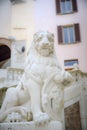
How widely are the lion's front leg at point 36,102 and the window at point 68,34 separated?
1289 cm

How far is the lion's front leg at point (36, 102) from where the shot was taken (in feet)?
9.27

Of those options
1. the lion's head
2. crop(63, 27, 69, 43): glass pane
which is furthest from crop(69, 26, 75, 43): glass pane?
the lion's head

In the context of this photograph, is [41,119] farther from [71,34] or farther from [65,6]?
[65,6]

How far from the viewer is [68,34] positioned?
54.5 ft

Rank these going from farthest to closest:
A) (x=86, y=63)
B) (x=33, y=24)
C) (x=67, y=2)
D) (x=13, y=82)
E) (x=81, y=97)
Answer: (x=67, y=2) → (x=33, y=24) → (x=86, y=63) → (x=13, y=82) → (x=81, y=97)

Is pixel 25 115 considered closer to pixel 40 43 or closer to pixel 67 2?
pixel 40 43

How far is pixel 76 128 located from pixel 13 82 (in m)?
3.09

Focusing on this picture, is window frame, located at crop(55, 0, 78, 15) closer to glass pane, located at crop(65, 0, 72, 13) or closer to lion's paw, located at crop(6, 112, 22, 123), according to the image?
glass pane, located at crop(65, 0, 72, 13)

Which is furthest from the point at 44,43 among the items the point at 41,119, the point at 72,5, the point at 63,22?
the point at 72,5

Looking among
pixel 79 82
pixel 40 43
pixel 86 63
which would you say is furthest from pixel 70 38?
pixel 40 43

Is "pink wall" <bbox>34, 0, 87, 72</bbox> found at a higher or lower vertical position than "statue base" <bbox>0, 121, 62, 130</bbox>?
higher

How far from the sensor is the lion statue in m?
2.96

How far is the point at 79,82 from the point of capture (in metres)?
8.52

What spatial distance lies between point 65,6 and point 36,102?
1528cm
